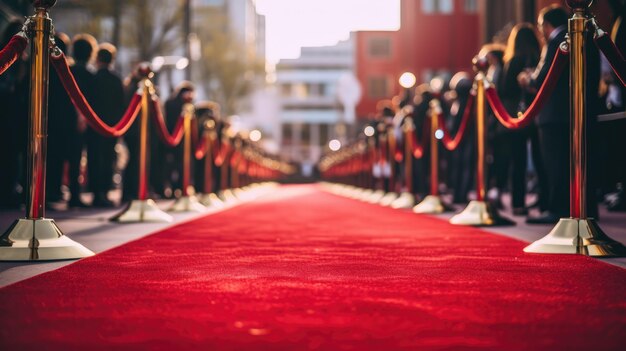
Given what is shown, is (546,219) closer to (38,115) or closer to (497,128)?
(497,128)

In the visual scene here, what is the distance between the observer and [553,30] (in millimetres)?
5973

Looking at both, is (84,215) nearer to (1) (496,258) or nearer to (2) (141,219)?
(2) (141,219)

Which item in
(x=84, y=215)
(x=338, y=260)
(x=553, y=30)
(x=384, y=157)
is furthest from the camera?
(x=384, y=157)

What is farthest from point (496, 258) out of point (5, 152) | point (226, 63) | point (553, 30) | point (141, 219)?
point (226, 63)

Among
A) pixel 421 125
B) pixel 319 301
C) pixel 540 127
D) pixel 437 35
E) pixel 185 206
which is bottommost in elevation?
pixel 319 301

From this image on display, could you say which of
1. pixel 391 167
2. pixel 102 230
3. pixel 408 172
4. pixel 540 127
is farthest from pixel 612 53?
pixel 391 167

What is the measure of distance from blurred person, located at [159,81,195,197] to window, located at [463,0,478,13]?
2233 cm

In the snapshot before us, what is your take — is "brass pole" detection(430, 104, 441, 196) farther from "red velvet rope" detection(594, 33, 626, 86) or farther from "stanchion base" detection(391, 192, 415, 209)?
"red velvet rope" detection(594, 33, 626, 86)

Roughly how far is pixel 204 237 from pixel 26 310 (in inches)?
115

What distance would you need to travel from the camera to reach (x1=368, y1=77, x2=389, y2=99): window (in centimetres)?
4416

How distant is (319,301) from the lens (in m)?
2.50

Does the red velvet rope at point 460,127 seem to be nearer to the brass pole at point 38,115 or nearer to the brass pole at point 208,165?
the brass pole at point 208,165

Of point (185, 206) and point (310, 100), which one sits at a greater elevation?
point (310, 100)

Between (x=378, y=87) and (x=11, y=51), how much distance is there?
41261mm
